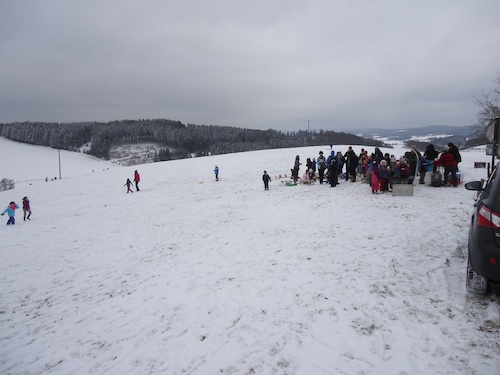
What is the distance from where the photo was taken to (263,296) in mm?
5898

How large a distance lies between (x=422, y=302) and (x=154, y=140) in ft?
495

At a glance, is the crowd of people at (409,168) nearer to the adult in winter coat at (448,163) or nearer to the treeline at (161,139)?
the adult in winter coat at (448,163)

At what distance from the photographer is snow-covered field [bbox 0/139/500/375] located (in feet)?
13.8

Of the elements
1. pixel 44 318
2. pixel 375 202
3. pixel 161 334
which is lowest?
pixel 44 318

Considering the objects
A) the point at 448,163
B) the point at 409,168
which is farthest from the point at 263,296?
the point at 448,163

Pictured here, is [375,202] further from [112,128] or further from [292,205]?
[112,128]

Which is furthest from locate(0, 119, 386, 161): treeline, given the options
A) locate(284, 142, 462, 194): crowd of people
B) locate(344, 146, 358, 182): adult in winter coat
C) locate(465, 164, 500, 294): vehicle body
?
locate(465, 164, 500, 294): vehicle body

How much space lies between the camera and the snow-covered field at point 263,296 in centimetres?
421

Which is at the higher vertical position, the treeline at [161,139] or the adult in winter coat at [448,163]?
the treeline at [161,139]

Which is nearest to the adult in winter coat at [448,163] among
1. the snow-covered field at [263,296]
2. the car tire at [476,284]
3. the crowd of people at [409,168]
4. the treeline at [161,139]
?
the crowd of people at [409,168]

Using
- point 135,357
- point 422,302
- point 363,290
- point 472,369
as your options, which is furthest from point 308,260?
point 135,357

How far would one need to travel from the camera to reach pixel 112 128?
145m

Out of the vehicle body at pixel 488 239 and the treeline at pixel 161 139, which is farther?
the treeline at pixel 161 139

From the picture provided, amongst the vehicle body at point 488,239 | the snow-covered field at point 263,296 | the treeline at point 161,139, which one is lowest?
the snow-covered field at point 263,296
